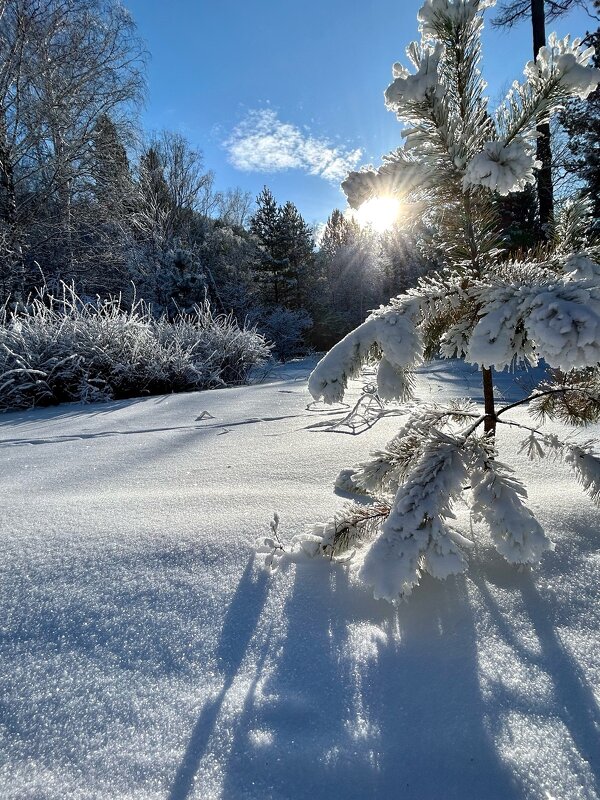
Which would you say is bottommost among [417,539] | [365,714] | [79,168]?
[365,714]

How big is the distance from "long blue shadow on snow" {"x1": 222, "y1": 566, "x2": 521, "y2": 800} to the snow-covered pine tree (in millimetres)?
97

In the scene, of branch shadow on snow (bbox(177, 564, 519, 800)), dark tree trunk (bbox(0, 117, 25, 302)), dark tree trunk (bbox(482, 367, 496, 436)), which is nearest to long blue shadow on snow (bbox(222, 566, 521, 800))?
branch shadow on snow (bbox(177, 564, 519, 800))

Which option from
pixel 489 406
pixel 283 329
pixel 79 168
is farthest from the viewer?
pixel 283 329

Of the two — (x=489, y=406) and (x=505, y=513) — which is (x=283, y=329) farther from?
(x=505, y=513)

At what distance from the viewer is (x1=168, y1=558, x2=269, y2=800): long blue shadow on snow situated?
45 centimetres

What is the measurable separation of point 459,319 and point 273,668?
2.40 feet

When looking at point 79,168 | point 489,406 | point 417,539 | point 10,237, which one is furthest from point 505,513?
point 79,168

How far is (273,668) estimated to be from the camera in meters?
0.60

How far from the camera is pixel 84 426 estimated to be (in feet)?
8.68

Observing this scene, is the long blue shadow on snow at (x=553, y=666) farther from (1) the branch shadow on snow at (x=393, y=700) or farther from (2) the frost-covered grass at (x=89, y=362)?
(2) the frost-covered grass at (x=89, y=362)

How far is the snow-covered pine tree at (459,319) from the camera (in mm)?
615

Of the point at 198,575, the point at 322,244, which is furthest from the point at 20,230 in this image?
the point at 322,244

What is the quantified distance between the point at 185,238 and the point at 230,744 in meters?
18.3

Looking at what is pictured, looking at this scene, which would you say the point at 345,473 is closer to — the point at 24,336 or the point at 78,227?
the point at 24,336
